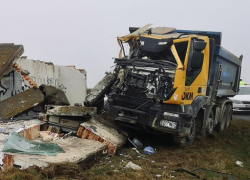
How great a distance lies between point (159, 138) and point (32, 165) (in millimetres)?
3812

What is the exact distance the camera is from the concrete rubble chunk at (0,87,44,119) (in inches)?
269

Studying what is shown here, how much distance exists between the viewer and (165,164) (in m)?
4.95

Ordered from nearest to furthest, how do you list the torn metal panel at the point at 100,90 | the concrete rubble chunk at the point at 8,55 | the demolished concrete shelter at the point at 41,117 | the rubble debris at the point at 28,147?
the rubble debris at the point at 28,147 → the demolished concrete shelter at the point at 41,117 → the torn metal panel at the point at 100,90 → the concrete rubble chunk at the point at 8,55

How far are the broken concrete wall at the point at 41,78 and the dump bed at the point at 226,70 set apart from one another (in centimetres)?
493

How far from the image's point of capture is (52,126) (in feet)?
21.5

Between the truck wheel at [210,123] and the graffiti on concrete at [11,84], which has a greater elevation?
the graffiti on concrete at [11,84]

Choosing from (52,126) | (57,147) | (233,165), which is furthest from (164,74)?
(52,126)

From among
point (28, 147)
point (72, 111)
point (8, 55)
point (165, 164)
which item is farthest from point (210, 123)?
point (8, 55)

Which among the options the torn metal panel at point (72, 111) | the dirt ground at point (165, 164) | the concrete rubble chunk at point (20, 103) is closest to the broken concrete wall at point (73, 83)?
the concrete rubble chunk at point (20, 103)

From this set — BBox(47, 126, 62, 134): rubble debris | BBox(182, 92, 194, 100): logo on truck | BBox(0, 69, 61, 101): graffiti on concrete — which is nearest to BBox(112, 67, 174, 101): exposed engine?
BBox(182, 92, 194, 100): logo on truck

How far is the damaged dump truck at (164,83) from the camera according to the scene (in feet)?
18.3

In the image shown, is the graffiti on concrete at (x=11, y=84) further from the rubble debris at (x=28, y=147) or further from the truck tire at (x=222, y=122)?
the truck tire at (x=222, y=122)

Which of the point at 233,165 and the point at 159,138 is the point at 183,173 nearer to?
the point at 233,165

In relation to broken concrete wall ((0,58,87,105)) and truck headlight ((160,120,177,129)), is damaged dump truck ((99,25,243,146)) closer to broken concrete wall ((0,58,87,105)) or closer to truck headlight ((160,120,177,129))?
truck headlight ((160,120,177,129))
